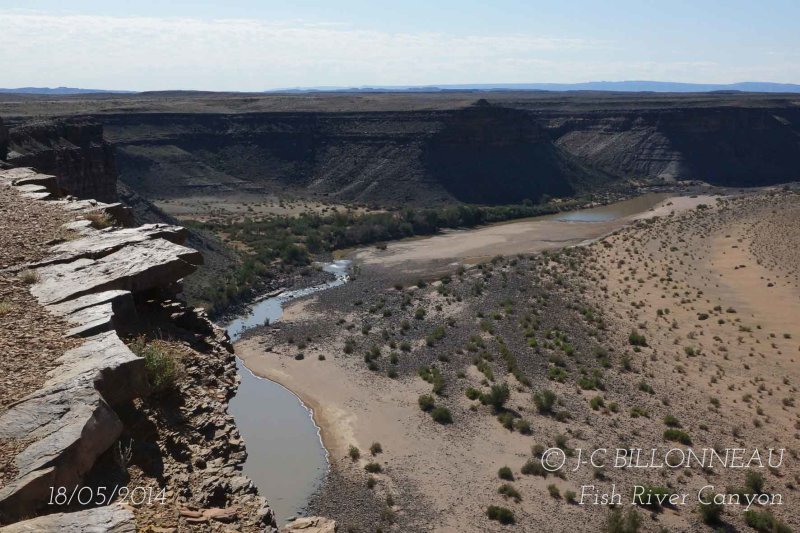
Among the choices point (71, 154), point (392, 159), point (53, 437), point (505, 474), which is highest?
point (53, 437)

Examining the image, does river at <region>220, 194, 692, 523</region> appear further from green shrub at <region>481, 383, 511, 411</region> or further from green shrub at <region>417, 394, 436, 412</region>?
green shrub at <region>481, 383, 511, 411</region>

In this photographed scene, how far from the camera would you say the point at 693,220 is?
65.2 metres

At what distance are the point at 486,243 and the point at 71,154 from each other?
31.2 m

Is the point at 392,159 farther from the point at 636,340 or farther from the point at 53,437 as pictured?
the point at 53,437

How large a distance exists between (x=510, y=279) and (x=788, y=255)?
1984 centimetres

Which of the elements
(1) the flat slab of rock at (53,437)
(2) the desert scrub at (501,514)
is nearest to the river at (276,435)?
(2) the desert scrub at (501,514)

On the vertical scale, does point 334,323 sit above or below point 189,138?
below

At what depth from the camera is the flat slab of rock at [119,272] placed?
923 cm

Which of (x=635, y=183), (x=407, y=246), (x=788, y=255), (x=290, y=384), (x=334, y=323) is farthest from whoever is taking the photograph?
(x=635, y=183)

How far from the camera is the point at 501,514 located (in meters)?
18.1

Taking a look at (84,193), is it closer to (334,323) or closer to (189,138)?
(334,323)

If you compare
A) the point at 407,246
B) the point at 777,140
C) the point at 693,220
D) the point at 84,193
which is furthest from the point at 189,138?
the point at 777,140

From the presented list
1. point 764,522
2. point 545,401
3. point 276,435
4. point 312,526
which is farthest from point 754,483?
point 312,526

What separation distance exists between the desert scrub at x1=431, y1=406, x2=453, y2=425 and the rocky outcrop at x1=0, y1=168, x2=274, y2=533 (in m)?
14.4
